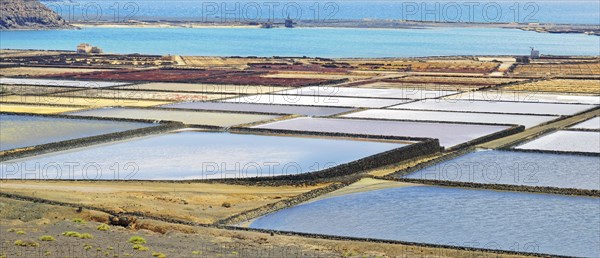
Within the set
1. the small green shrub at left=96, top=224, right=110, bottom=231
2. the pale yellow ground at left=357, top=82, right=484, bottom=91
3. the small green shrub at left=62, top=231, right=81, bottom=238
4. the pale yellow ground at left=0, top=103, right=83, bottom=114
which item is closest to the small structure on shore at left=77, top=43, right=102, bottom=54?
the pale yellow ground at left=357, top=82, right=484, bottom=91

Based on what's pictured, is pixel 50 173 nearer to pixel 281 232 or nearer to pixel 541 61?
pixel 281 232

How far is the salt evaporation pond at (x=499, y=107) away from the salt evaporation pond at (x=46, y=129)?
1089 cm

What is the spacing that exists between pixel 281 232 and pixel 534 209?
4.94m

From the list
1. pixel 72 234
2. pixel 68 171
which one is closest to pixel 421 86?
pixel 68 171

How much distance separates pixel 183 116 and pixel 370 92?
11.8 meters

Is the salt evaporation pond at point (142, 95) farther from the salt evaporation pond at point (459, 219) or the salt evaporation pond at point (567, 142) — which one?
the salt evaporation pond at point (459, 219)

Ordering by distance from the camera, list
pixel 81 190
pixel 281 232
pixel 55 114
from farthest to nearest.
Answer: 1. pixel 55 114
2. pixel 81 190
3. pixel 281 232

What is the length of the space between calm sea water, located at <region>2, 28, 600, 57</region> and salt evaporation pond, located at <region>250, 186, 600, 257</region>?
59.6 metres

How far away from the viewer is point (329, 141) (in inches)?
1143

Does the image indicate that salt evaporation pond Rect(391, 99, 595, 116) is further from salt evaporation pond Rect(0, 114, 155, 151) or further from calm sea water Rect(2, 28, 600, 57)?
calm sea water Rect(2, 28, 600, 57)

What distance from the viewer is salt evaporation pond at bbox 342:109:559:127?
112 feet

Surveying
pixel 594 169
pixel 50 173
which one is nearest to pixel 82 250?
pixel 50 173

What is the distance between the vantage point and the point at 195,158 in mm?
25906

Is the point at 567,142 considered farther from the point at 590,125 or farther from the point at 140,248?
the point at 140,248
